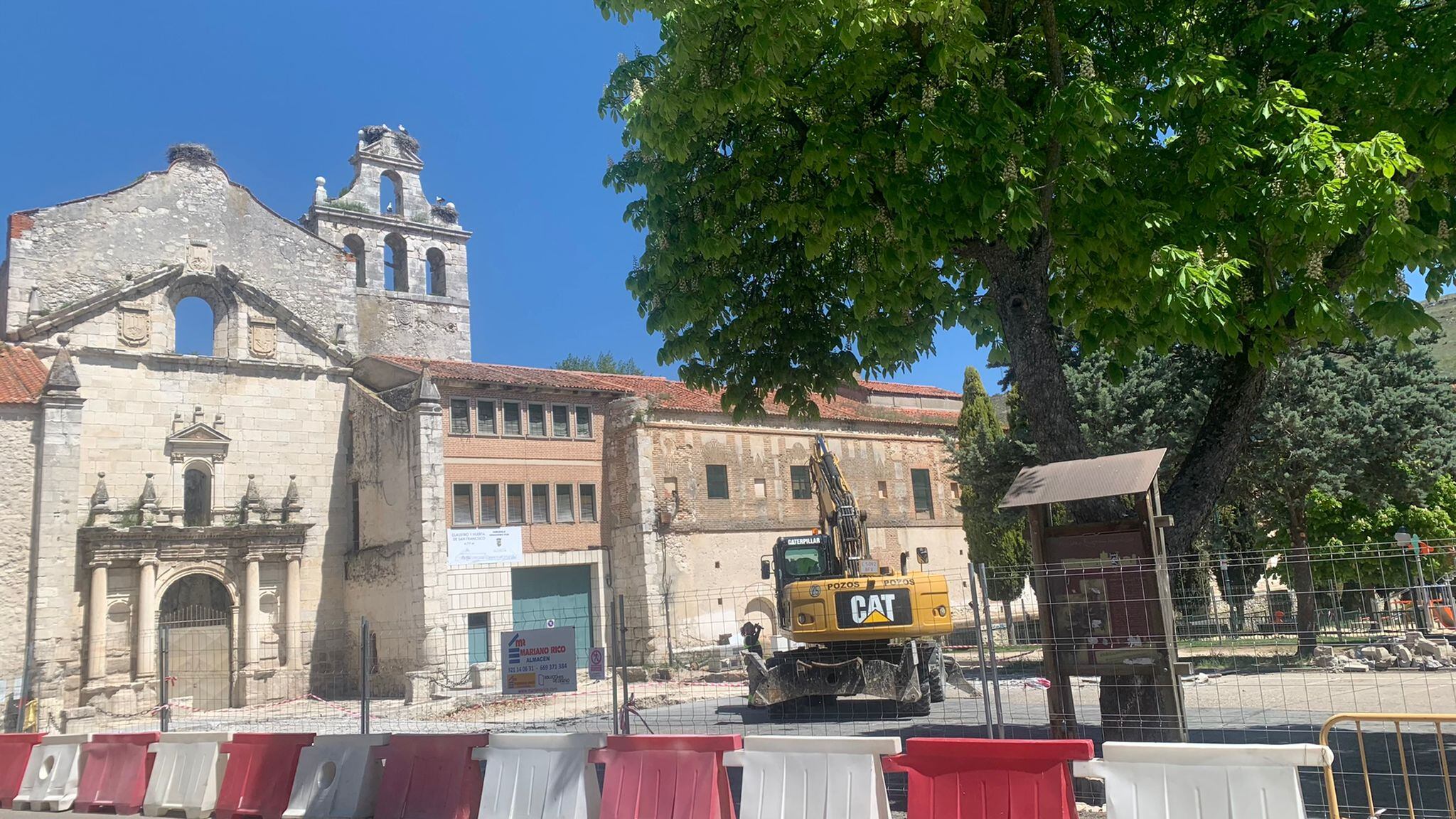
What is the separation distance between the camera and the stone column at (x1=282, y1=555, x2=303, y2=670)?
27672 millimetres

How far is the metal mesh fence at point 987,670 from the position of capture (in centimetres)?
822

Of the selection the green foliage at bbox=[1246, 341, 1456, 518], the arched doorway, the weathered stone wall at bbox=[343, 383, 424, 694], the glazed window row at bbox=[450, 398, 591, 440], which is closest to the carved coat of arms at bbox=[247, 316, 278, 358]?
the weathered stone wall at bbox=[343, 383, 424, 694]

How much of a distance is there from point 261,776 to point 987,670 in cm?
825

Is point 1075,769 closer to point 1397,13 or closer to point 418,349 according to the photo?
point 1397,13

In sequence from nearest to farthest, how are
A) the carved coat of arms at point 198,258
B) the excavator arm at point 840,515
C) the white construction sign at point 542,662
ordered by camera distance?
the white construction sign at point 542,662 < the excavator arm at point 840,515 < the carved coat of arms at point 198,258

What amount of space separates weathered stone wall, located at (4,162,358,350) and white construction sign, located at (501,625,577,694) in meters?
21.4

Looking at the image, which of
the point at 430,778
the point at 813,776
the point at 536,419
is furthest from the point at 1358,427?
the point at 536,419

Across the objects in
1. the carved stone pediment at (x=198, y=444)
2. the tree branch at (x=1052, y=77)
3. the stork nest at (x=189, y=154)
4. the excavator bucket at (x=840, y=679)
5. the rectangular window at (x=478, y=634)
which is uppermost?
the stork nest at (x=189, y=154)

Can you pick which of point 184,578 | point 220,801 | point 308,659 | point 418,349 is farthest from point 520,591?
point 220,801

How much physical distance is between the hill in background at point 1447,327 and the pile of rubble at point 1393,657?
26217 mm

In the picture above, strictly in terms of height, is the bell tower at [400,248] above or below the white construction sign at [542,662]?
above

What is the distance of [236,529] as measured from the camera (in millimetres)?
27172

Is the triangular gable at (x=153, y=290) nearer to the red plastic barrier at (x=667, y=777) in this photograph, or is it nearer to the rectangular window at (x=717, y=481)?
the rectangular window at (x=717, y=481)

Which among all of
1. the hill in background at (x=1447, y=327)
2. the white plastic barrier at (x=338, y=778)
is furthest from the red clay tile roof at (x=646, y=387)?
the hill in background at (x=1447, y=327)
